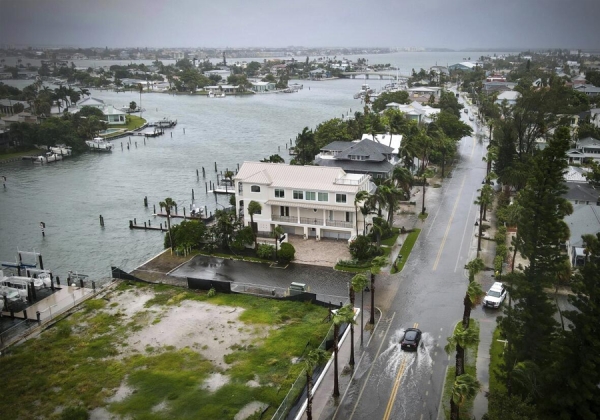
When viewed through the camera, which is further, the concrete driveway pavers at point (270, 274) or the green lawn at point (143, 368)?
the concrete driveway pavers at point (270, 274)

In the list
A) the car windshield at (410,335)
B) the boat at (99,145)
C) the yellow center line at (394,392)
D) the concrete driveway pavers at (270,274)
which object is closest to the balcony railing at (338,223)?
the concrete driveway pavers at (270,274)

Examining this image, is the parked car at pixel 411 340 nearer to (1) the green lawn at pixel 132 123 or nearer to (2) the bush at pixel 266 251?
(2) the bush at pixel 266 251

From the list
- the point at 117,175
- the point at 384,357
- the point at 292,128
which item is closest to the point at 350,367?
the point at 384,357

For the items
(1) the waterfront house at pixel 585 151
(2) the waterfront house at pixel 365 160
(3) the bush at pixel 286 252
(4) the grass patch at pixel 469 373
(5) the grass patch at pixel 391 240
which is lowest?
(4) the grass patch at pixel 469 373

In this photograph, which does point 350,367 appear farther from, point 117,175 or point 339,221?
point 117,175

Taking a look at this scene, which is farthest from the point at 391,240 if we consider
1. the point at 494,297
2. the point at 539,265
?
the point at 539,265
